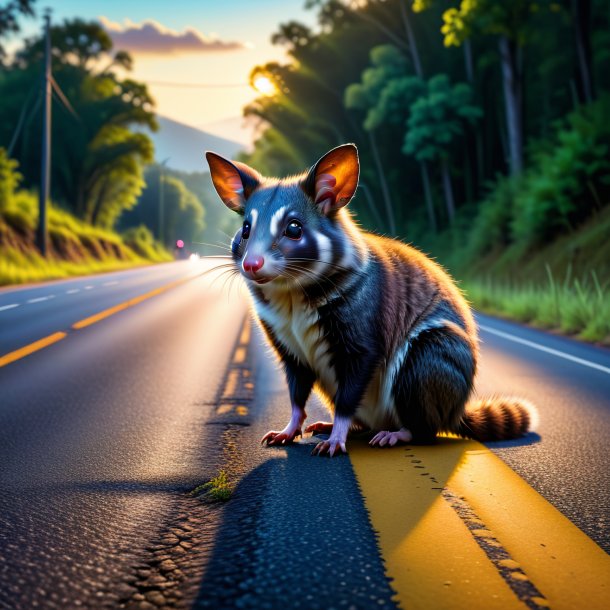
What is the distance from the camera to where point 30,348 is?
405 inches

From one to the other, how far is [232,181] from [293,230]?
668mm

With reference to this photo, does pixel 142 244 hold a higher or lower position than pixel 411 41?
lower

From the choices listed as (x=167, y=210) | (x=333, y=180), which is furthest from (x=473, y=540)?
(x=167, y=210)

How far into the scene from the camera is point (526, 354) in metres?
10.6

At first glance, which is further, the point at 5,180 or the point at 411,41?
the point at 5,180

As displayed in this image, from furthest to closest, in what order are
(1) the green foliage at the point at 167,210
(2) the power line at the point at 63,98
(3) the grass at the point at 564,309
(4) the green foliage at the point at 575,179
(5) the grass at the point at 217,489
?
(1) the green foliage at the point at 167,210 < (2) the power line at the point at 63,98 < (4) the green foliage at the point at 575,179 < (3) the grass at the point at 564,309 < (5) the grass at the point at 217,489

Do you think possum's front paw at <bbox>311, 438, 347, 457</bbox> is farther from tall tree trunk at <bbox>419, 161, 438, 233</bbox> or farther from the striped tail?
tall tree trunk at <bbox>419, 161, 438, 233</bbox>

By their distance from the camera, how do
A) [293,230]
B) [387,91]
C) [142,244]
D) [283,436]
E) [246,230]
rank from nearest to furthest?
1. [293,230]
2. [246,230]
3. [283,436]
4. [387,91]
5. [142,244]

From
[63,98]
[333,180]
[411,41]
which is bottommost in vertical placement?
[333,180]

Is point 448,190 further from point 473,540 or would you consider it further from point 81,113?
point 473,540

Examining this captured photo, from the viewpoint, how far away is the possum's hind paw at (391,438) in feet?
16.1

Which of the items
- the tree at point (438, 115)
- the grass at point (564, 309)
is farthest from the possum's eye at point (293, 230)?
the tree at point (438, 115)

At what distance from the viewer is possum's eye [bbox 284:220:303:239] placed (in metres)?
4.37

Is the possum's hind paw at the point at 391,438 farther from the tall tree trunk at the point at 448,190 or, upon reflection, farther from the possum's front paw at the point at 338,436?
the tall tree trunk at the point at 448,190
